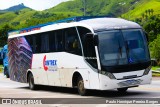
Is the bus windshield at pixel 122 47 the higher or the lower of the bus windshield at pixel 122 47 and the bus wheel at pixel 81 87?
the higher

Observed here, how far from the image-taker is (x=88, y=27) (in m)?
18.8

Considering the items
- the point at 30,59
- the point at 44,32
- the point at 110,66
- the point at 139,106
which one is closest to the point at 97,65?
the point at 110,66

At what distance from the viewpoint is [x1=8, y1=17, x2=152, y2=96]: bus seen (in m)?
18.1

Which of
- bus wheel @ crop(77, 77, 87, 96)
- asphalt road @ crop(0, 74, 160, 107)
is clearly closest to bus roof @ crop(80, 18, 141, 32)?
bus wheel @ crop(77, 77, 87, 96)

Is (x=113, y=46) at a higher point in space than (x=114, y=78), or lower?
higher

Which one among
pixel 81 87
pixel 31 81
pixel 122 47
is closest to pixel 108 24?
pixel 122 47

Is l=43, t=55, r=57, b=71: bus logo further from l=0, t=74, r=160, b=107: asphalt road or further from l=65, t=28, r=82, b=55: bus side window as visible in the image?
l=65, t=28, r=82, b=55: bus side window

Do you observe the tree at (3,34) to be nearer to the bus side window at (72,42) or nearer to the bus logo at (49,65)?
the bus logo at (49,65)

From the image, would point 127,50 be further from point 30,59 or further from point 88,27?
point 30,59

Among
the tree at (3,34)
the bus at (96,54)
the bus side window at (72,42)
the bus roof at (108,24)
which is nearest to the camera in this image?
the bus at (96,54)

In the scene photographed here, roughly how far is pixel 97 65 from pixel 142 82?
1802 mm

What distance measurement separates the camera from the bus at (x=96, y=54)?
1808 cm

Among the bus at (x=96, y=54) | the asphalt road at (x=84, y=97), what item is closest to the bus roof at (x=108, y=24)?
the bus at (x=96, y=54)

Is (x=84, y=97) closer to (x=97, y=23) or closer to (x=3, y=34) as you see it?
(x=97, y=23)
